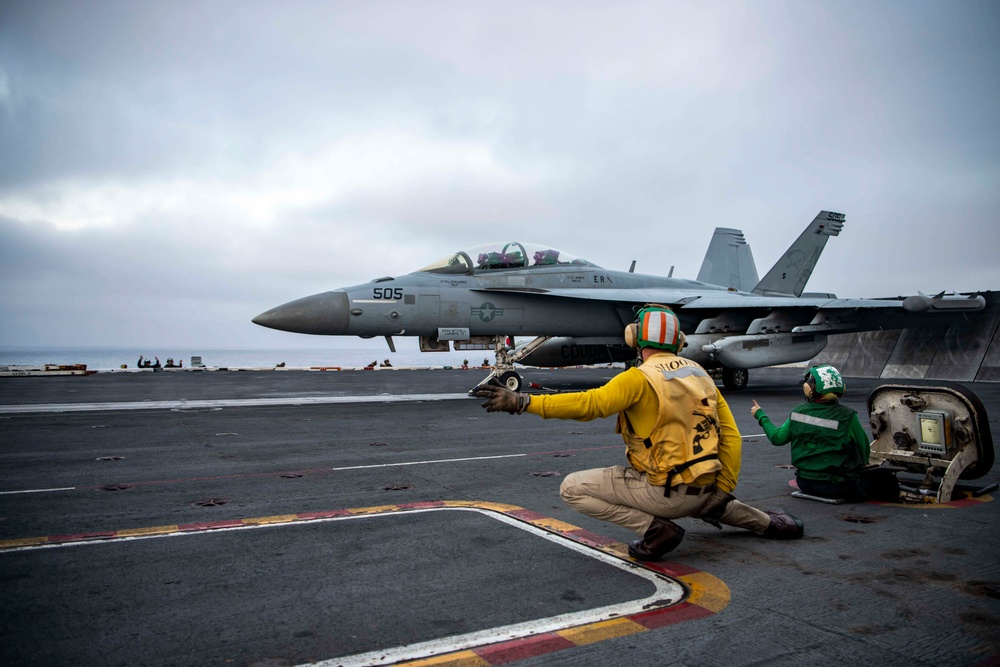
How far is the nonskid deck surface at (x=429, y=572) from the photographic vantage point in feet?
8.72

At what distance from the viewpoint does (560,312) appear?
16656mm

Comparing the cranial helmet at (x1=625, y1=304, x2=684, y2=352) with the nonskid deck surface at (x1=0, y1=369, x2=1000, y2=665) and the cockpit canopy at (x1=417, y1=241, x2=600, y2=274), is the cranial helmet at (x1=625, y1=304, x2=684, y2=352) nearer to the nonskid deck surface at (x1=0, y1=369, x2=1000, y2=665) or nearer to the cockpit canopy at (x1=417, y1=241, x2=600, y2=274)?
the nonskid deck surface at (x1=0, y1=369, x2=1000, y2=665)

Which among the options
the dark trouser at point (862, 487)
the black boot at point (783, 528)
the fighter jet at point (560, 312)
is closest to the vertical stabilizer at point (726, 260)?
the fighter jet at point (560, 312)

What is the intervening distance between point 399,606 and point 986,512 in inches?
177

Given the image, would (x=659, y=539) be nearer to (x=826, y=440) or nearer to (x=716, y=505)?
(x=716, y=505)

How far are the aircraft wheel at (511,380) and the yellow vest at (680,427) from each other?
11263mm

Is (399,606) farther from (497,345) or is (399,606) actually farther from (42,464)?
(497,345)

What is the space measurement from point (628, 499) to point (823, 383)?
231 cm

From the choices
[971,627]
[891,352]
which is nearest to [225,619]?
[971,627]

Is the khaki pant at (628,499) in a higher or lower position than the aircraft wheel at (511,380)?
lower

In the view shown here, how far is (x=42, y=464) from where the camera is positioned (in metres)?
6.96

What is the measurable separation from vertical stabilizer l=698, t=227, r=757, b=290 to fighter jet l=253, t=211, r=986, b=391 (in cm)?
813

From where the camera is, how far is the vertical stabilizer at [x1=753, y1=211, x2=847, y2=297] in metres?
21.4

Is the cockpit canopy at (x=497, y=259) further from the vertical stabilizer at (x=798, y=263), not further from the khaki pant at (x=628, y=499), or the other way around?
the khaki pant at (x=628, y=499)
